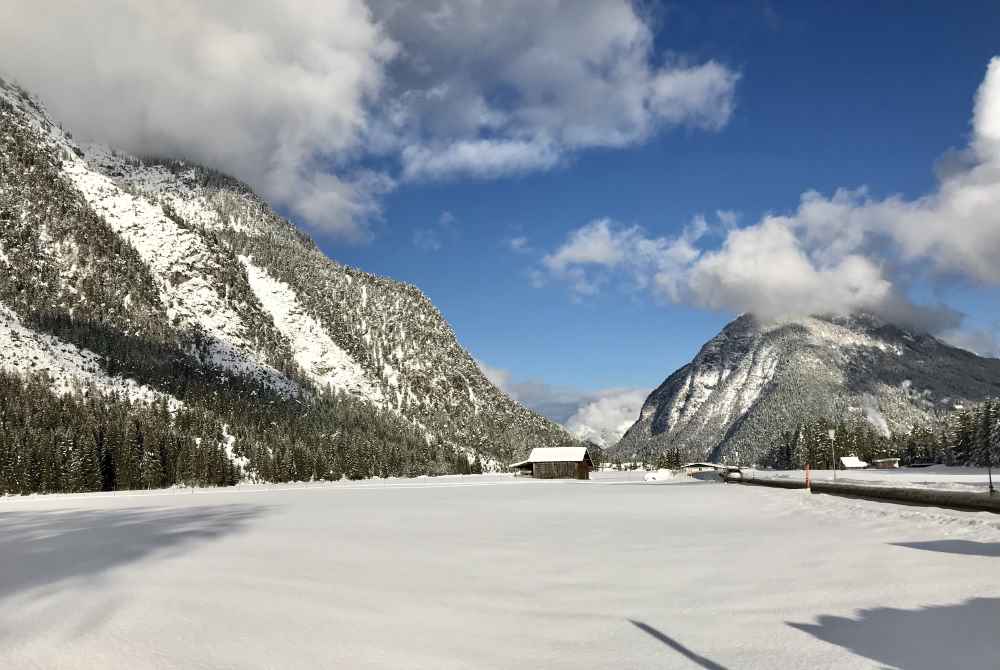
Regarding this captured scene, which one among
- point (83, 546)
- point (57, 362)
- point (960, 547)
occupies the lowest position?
point (83, 546)

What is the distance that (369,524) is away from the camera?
74.1 ft

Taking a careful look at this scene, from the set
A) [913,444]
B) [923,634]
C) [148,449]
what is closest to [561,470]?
[148,449]

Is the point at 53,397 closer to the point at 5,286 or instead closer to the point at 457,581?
the point at 5,286

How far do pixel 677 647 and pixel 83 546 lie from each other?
15207mm

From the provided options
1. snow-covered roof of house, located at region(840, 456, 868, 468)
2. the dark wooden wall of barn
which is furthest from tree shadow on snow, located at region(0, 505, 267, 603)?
snow-covered roof of house, located at region(840, 456, 868, 468)

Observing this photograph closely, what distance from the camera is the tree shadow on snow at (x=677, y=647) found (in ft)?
23.0

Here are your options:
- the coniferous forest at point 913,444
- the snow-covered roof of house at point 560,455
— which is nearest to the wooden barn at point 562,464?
the snow-covered roof of house at point 560,455

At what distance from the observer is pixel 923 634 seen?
7.70 meters

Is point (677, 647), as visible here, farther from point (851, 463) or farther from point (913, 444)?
point (913, 444)

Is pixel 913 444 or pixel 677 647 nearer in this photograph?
pixel 677 647

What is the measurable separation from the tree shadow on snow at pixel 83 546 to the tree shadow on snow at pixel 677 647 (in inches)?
353

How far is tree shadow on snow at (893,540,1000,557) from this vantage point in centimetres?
1308

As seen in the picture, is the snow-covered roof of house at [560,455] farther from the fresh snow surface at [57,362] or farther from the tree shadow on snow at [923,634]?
the fresh snow surface at [57,362]

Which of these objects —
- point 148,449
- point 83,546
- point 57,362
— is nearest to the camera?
point 83,546
